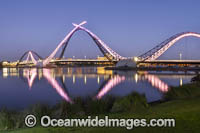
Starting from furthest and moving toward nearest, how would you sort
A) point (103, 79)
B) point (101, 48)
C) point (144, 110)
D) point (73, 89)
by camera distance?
point (101, 48) < point (103, 79) < point (73, 89) < point (144, 110)

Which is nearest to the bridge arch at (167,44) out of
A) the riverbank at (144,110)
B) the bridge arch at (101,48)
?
the bridge arch at (101,48)

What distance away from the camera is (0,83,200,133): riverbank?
16.0ft

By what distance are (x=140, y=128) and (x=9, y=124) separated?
3764mm

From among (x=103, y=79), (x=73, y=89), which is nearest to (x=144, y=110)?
(x=73, y=89)

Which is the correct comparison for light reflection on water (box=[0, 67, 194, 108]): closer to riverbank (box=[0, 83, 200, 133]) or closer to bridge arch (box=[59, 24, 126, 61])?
riverbank (box=[0, 83, 200, 133])

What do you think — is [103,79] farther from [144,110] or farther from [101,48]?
[101,48]

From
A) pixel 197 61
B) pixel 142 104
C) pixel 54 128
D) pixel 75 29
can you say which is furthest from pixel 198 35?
pixel 54 128

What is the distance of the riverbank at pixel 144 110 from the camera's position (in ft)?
16.0

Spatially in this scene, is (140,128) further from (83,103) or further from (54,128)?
(83,103)

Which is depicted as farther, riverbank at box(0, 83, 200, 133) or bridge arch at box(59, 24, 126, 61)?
bridge arch at box(59, 24, 126, 61)

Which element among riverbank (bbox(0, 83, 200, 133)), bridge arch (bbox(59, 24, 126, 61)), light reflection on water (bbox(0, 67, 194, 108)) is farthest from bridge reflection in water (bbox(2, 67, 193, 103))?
bridge arch (bbox(59, 24, 126, 61))

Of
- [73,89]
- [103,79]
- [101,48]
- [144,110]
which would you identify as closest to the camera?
[144,110]

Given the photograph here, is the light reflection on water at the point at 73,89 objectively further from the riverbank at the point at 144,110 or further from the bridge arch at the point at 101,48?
the bridge arch at the point at 101,48

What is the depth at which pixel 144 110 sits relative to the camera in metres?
7.23
